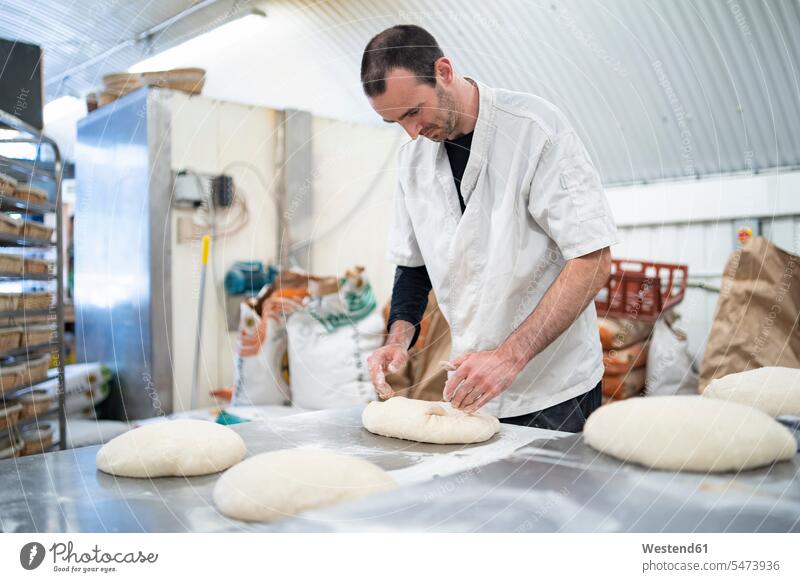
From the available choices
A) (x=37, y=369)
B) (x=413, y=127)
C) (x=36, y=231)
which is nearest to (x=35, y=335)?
(x=37, y=369)

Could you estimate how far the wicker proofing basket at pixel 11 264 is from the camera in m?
1.79

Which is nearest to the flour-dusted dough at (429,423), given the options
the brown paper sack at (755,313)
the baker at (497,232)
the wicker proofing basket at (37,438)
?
the baker at (497,232)

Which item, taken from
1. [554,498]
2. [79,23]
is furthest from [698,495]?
[79,23]

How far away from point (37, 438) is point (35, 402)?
0.12 meters

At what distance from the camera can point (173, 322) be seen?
2559 mm

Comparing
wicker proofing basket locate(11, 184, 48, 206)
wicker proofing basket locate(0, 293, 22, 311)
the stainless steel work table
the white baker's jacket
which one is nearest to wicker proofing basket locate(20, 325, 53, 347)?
wicker proofing basket locate(0, 293, 22, 311)

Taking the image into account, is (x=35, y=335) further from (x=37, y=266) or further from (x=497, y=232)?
(x=497, y=232)

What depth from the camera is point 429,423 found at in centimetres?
111

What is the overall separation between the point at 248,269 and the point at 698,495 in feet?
7.06

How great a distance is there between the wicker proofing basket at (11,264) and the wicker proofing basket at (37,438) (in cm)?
59

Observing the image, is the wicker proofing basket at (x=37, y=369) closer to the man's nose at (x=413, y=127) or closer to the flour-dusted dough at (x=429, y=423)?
the flour-dusted dough at (x=429, y=423)

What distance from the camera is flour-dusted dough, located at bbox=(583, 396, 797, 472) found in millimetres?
→ 910

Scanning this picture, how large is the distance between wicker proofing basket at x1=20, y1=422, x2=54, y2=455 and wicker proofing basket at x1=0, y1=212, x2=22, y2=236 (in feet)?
2.30
